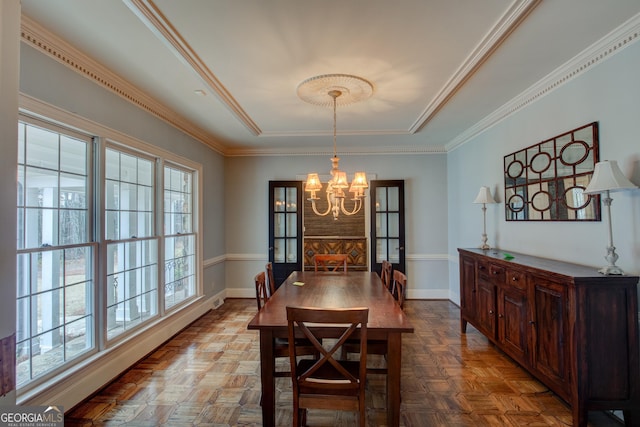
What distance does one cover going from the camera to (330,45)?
7.34 ft

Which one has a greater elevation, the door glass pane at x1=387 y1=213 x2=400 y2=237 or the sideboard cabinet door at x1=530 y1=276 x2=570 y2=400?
the door glass pane at x1=387 y1=213 x2=400 y2=237

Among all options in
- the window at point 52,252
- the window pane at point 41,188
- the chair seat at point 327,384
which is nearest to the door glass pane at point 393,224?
the chair seat at point 327,384

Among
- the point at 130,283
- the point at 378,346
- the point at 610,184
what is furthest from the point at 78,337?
the point at 610,184

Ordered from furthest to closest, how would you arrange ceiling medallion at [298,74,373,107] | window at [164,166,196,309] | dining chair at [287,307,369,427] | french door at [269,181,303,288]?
french door at [269,181,303,288], window at [164,166,196,309], ceiling medallion at [298,74,373,107], dining chair at [287,307,369,427]

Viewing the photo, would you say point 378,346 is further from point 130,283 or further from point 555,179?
point 130,283

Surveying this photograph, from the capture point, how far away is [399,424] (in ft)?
6.68

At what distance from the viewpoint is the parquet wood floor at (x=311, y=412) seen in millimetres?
2156

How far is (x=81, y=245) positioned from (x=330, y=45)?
250 cm

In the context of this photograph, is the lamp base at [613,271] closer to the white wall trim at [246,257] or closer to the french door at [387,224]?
the french door at [387,224]

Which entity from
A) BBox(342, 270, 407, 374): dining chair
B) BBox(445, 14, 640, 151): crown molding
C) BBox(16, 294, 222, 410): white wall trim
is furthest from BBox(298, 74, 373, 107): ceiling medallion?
BBox(16, 294, 222, 410): white wall trim

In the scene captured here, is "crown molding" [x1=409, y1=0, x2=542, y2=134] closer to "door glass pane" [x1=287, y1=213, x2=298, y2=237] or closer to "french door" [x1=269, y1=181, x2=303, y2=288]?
"french door" [x1=269, y1=181, x2=303, y2=288]

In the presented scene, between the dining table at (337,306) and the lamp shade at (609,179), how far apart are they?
1.52 meters

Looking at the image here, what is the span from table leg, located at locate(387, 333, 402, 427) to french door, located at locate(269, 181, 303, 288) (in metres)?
3.43

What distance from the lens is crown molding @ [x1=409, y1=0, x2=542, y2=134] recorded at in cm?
184
